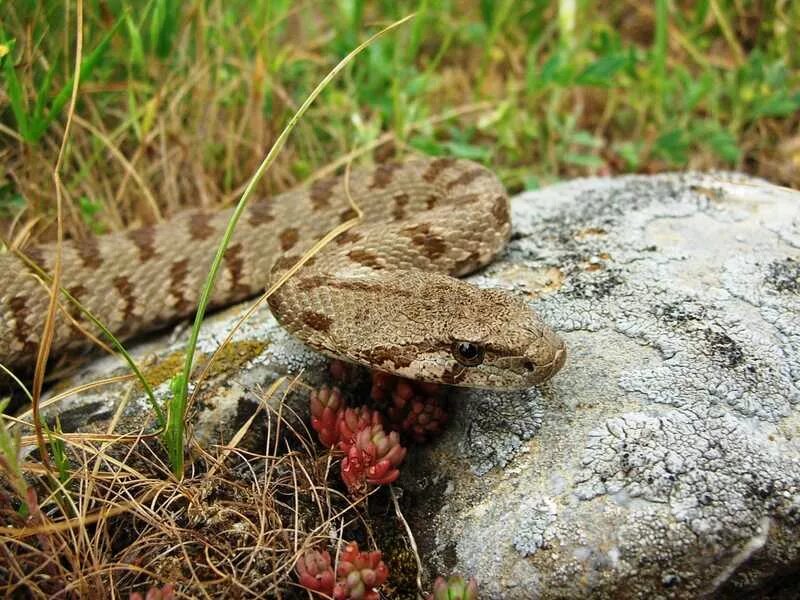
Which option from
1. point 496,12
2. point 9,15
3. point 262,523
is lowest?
point 262,523

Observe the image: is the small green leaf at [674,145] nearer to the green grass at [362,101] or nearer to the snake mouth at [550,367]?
the green grass at [362,101]

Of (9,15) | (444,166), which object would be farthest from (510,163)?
(9,15)

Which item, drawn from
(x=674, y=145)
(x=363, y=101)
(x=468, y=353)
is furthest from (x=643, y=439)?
(x=363, y=101)

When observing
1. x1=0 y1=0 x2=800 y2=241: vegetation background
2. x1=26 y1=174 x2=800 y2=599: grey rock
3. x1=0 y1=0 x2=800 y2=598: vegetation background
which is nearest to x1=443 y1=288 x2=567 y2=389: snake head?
x1=26 y1=174 x2=800 y2=599: grey rock

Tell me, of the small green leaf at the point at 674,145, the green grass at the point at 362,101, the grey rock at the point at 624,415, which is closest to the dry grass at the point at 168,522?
the grey rock at the point at 624,415

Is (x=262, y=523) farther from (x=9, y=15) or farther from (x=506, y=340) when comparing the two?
(x=9, y=15)

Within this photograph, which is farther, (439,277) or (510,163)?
(510,163)

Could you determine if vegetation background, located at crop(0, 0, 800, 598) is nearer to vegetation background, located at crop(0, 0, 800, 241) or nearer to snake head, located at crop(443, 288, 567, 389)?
vegetation background, located at crop(0, 0, 800, 241)

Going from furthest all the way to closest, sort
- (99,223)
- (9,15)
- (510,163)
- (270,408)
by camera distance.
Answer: (510,163) < (99,223) < (9,15) < (270,408)
